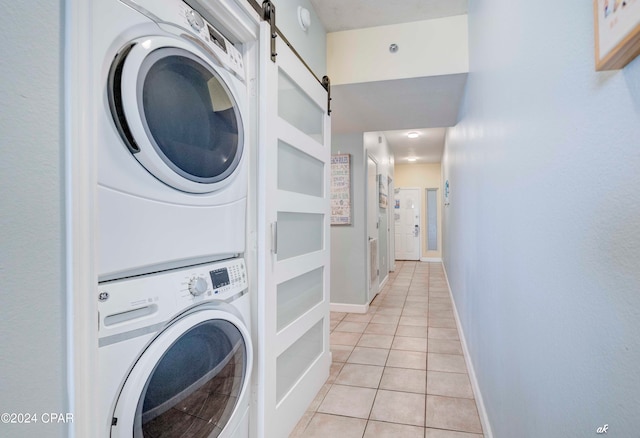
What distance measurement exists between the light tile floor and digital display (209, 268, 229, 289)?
113 centimetres

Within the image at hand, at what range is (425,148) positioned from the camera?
714cm

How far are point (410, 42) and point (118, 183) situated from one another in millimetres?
2348

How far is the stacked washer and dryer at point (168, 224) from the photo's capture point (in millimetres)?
795

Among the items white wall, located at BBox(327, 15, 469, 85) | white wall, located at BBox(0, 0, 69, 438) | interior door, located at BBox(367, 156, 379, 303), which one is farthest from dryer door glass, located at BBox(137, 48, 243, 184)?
interior door, located at BBox(367, 156, 379, 303)

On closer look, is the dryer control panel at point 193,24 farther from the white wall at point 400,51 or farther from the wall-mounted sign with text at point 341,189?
the wall-mounted sign with text at point 341,189

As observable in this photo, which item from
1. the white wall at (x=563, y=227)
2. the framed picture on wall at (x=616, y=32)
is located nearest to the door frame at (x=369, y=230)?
the white wall at (x=563, y=227)

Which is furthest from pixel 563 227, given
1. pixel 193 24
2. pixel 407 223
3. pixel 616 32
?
pixel 407 223

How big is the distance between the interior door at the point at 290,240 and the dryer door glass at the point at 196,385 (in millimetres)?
270

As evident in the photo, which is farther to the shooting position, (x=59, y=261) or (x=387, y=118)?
(x=387, y=118)

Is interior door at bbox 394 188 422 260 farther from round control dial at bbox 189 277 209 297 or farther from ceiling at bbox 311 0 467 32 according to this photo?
round control dial at bbox 189 277 209 297

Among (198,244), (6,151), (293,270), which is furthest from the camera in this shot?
(293,270)

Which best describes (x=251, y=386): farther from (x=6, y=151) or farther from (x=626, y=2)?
(x=626, y=2)

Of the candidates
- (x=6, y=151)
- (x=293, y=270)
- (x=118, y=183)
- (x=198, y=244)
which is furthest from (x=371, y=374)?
(x=6, y=151)

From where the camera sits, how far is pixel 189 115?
1028mm
